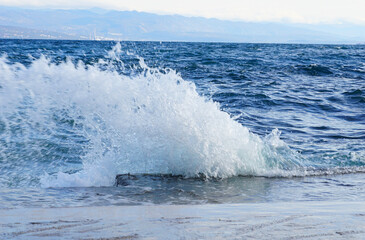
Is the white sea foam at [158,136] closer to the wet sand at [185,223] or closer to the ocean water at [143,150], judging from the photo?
the ocean water at [143,150]

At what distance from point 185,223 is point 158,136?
10.0 ft

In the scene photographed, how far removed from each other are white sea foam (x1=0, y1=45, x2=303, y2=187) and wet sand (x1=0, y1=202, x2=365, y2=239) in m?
1.93

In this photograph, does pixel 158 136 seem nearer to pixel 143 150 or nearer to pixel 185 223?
pixel 143 150

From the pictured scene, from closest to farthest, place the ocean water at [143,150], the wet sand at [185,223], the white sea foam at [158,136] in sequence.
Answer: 1. the wet sand at [185,223]
2. the ocean water at [143,150]
3. the white sea foam at [158,136]

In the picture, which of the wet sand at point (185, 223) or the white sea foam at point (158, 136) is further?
the white sea foam at point (158, 136)

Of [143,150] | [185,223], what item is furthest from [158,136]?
[185,223]

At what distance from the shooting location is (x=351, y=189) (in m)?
5.31

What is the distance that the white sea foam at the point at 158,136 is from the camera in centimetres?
590

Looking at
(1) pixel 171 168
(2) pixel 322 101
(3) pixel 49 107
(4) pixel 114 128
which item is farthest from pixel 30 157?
(2) pixel 322 101

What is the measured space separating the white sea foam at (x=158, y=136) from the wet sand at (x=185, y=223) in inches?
76.2

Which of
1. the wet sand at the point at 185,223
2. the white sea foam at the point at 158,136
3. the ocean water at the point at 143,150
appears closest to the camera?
the wet sand at the point at 185,223

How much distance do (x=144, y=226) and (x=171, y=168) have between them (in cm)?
288

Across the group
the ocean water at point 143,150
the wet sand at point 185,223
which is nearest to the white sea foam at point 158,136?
the ocean water at point 143,150

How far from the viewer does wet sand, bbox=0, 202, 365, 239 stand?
9.22 feet
